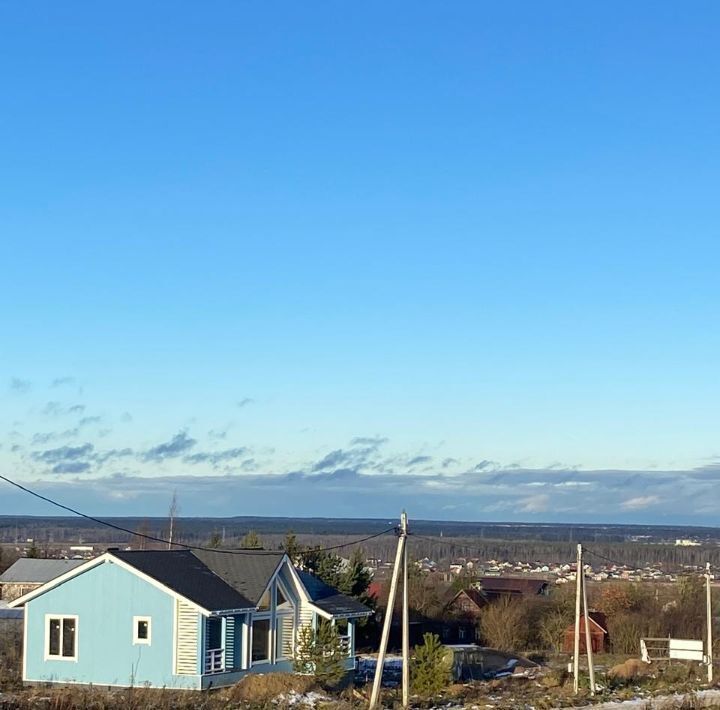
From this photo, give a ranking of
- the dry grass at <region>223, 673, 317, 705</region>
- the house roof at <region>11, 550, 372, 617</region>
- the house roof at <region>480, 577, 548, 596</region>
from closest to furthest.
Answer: the dry grass at <region>223, 673, 317, 705</region> < the house roof at <region>11, 550, 372, 617</region> < the house roof at <region>480, 577, 548, 596</region>

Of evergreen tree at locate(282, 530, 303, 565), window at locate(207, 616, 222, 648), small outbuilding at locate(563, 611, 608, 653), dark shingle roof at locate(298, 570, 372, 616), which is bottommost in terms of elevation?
small outbuilding at locate(563, 611, 608, 653)

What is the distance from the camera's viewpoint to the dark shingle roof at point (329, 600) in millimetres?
35125

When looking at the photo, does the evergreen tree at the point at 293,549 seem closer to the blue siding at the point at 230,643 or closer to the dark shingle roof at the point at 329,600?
the dark shingle roof at the point at 329,600

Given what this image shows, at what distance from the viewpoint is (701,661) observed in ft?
146

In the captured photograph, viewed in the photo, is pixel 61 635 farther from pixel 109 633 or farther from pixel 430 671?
pixel 430 671

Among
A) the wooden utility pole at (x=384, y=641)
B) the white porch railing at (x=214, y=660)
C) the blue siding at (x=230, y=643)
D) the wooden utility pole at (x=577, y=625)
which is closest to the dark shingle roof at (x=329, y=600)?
the blue siding at (x=230, y=643)

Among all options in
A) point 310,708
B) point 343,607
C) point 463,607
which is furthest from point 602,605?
point 310,708

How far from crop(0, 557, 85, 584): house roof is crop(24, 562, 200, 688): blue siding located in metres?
23.8

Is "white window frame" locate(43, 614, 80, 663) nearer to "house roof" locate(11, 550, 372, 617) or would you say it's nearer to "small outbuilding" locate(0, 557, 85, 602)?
"house roof" locate(11, 550, 372, 617)

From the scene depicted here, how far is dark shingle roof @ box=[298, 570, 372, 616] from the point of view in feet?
115

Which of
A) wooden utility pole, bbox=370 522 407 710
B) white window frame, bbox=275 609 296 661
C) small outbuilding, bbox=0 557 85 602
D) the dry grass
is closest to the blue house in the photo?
white window frame, bbox=275 609 296 661

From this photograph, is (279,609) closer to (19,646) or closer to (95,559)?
(95,559)

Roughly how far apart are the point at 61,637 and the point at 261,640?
5.30 meters

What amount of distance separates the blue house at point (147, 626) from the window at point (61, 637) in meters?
0.03
